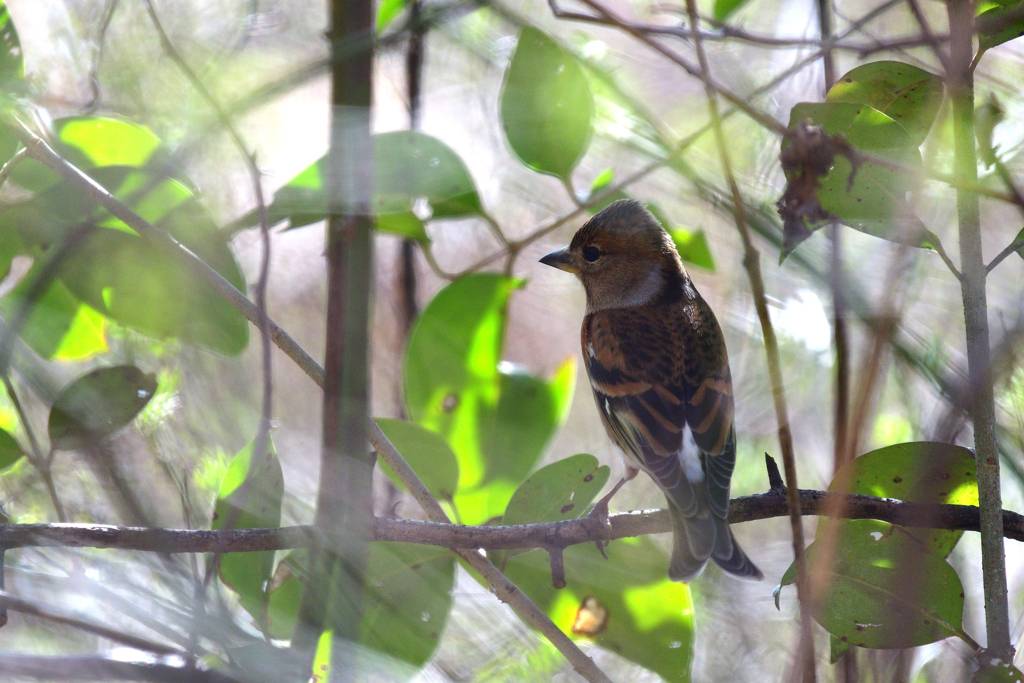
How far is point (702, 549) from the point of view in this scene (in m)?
1.24

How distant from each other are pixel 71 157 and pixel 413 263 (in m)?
0.97

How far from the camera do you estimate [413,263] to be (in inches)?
79.9

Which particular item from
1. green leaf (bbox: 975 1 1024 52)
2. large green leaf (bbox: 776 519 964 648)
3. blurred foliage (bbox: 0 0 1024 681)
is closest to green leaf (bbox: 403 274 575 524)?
blurred foliage (bbox: 0 0 1024 681)

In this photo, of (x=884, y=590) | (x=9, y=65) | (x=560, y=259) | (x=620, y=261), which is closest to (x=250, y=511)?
(x=9, y=65)

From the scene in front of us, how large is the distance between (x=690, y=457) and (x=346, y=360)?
0.78 m

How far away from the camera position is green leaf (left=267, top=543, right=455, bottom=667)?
1020 mm

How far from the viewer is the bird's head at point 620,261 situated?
1.96 metres

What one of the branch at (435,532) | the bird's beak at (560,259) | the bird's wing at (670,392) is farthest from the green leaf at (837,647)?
the bird's beak at (560,259)

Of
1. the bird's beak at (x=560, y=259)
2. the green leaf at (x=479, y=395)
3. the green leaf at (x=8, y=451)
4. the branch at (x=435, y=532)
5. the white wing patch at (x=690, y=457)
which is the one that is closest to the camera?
the branch at (x=435, y=532)

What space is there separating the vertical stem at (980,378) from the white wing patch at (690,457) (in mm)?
726

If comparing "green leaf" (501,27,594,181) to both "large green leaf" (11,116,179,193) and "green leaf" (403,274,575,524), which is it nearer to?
"green leaf" (403,274,575,524)

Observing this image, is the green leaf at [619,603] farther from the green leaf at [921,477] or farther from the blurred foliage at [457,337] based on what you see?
the green leaf at [921,477]

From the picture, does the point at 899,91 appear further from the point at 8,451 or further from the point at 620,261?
the point at 8,451

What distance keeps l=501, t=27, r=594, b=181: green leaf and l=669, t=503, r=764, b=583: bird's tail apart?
62cm
